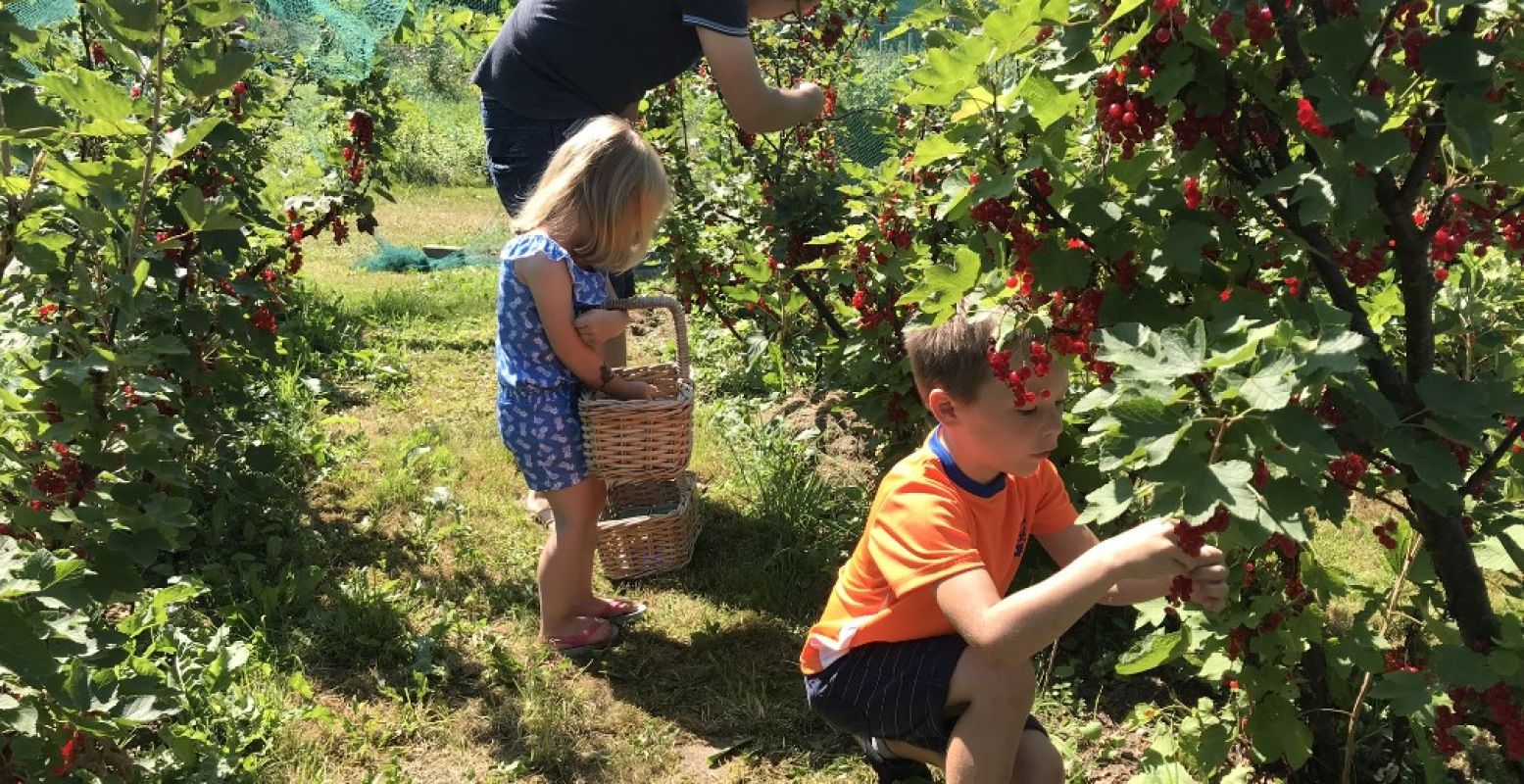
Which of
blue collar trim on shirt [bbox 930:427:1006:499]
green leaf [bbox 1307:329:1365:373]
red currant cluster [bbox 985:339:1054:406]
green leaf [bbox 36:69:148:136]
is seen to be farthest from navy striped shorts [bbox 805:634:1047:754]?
green leaf [bbox 36:69:148:136]

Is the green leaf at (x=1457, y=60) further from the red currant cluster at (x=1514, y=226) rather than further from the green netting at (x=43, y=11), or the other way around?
the green netting at (x=43, y=11)

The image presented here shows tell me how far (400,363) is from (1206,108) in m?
4.46

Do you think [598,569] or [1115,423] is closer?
[1115,423]

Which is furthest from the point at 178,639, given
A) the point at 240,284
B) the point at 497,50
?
the point at 497,50

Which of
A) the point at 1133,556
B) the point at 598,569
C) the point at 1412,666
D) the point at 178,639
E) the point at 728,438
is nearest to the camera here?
the point at 1133,556

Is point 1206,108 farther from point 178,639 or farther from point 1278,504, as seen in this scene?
point 178,639

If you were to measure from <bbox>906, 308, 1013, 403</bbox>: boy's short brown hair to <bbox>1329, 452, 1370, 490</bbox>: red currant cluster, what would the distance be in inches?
23.2

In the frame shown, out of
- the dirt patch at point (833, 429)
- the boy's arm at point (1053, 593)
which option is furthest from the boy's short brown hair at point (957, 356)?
the dirt patch at point (833, 429)

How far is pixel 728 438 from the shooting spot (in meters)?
4.66

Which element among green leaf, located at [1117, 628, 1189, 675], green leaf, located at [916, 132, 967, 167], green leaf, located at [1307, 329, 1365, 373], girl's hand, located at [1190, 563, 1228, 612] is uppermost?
green leaf, located at [916, 132, 967, 167]

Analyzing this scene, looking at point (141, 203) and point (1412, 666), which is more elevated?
point (141, 203)

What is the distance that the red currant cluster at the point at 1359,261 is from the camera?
5.92 feet

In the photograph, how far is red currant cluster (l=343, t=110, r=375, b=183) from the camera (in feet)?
15.6

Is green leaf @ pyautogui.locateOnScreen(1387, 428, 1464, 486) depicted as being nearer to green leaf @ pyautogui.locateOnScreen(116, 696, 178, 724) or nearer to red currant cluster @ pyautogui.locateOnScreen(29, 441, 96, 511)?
green leaf @ pyautogui.locateOnScreen(116, 696, 178, 724)
